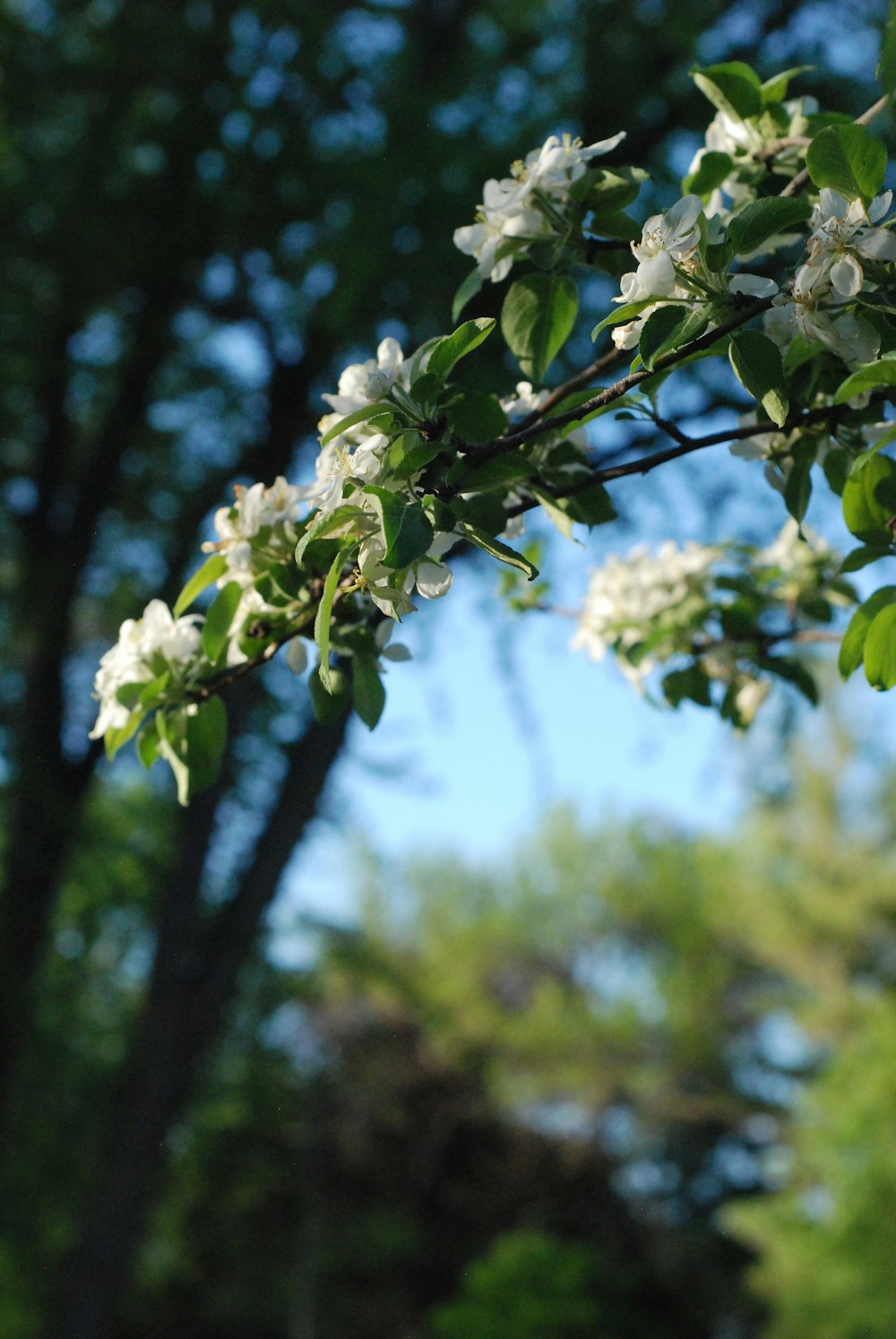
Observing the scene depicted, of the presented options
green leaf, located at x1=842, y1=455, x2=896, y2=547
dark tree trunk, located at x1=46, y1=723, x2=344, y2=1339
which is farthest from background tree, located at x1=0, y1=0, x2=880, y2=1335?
green leaf, located at x1=842, y1=455, x2=896, y2=547

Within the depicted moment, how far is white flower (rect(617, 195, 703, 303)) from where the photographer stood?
2.51 feet

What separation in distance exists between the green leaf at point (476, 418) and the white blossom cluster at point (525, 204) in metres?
0.18

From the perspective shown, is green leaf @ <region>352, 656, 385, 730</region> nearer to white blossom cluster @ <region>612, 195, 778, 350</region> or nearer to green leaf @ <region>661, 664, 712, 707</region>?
white blossom cluster @ <region>612, 195, 778, 350</region>

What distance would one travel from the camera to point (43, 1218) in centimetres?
694

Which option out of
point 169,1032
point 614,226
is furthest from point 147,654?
point 169,1032

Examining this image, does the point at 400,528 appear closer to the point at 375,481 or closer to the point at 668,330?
the point at 375,481

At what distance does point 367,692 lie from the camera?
98cm

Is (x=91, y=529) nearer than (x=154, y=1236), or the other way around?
(x=91, y=529)

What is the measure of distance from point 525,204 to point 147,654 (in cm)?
48

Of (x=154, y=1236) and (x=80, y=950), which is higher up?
(x=80, y=950)

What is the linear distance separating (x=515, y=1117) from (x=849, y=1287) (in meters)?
4.48

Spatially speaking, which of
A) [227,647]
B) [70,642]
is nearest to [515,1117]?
[70,642]

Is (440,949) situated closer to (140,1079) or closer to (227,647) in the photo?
Result: (140,1079)

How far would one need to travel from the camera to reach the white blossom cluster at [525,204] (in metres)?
0.96
